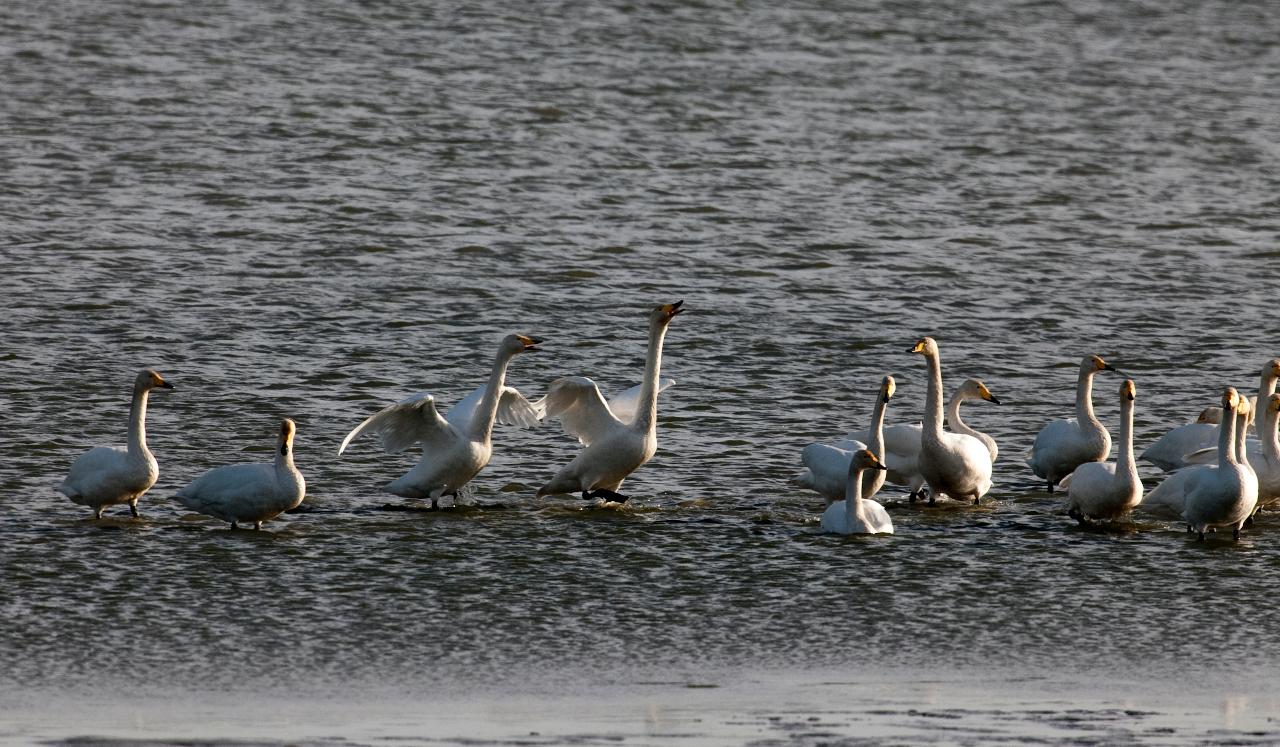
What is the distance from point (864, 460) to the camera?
12344mm

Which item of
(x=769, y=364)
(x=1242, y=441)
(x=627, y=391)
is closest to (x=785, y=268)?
(x=769, y=364)

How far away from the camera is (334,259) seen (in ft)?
66.9

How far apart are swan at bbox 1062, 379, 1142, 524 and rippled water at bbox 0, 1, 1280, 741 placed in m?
0.16

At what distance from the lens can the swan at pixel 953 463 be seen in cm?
1294

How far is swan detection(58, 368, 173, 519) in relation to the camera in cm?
1202

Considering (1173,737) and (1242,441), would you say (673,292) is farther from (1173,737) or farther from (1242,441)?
(1173,737)

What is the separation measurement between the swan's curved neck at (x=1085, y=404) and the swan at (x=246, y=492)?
5025 mm

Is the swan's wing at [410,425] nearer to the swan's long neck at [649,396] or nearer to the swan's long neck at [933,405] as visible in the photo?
the swan's long neck at [649,396]

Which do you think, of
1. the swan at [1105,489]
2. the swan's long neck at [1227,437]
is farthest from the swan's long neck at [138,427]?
the swan's long neck at [1227,437]

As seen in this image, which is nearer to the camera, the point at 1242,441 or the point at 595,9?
the point at 1242,441

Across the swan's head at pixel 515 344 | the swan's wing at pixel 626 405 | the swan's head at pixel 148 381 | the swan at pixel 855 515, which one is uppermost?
the swan's head at pixel 515 344

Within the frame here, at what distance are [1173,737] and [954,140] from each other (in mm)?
18821

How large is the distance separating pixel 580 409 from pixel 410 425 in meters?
1.08

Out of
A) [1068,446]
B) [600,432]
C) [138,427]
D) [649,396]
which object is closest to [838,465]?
[649,396]
